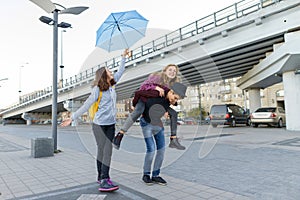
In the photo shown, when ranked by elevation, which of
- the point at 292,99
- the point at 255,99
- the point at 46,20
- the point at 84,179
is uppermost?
the point at 46,20

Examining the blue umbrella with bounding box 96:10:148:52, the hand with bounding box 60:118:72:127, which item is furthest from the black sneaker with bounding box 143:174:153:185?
the blue umbrella with bounding box 96:10:148:52

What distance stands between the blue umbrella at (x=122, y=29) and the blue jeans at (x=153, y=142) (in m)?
1.18

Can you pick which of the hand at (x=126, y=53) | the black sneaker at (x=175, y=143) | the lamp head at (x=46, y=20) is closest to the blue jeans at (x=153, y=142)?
the black sneaker at (x=175, y=143)

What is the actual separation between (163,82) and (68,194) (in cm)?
214

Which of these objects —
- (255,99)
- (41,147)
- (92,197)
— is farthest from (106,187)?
(255,99)

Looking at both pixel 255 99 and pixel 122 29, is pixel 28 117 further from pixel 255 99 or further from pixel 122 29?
pixel 122 29

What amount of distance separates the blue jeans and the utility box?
4.26 metres

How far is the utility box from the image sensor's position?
6758mm

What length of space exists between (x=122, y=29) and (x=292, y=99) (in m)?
12.6

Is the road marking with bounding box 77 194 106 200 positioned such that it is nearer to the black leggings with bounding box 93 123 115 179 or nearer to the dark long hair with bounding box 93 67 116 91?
the black leggings with bounding box 93 123 115 179

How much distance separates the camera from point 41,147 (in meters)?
6.86

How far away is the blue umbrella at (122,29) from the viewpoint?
3.43 m

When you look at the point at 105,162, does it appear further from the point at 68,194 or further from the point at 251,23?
the point at 251,23

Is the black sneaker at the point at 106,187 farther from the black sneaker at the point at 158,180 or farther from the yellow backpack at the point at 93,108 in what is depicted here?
the yellow backpack at the point at 93,108
